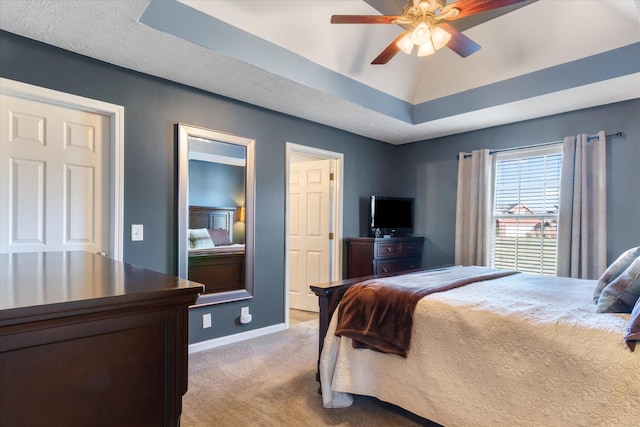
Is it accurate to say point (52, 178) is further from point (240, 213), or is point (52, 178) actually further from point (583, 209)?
point (583, 209)

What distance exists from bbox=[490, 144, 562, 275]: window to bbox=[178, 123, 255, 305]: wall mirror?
287 centimetres

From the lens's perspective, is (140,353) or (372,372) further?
(372,372)

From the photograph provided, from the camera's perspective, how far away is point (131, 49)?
7.86 feet

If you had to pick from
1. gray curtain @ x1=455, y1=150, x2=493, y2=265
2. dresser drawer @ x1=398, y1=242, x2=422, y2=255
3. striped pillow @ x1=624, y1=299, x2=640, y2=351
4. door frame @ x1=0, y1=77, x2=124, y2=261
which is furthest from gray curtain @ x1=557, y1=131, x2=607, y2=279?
door frame @ x1=0, y1=77, x2=124, y2=261

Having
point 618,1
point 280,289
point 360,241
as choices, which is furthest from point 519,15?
point 280,289

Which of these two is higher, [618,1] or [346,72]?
[618,1]

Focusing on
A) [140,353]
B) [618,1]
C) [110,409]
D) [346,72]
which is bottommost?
[110,409]

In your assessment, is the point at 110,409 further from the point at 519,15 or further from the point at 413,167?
the point at 413,167

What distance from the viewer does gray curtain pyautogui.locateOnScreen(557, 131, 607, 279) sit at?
3.36 metres

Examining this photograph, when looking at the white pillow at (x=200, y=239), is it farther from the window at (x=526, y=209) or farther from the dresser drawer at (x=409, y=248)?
the window at (x=526, y=209)

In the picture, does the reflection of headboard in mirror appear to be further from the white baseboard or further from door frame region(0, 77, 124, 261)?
the white baseboard

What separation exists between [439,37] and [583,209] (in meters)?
2.39

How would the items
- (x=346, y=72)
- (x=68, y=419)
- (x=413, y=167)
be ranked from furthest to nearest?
(x=413, y=167), (x=346, y=72), (x=68, y=419)

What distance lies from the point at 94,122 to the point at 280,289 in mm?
2226
